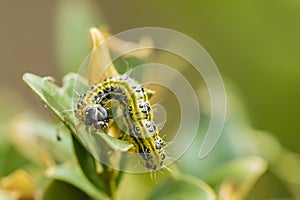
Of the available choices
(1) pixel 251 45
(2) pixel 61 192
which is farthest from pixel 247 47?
(2) pixel 61 192

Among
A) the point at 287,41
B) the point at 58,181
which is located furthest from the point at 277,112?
the point at 58,181

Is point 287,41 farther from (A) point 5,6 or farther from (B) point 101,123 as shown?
(A) point 5,6

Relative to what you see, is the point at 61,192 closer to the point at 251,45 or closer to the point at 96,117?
the point at 96,117

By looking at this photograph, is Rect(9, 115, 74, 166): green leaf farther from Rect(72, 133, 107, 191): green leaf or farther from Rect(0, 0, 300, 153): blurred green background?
Rect(0, 0, 300, 153): blurred green background

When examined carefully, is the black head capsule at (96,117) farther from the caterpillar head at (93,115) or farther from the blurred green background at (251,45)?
the blurred green background at (251,45)

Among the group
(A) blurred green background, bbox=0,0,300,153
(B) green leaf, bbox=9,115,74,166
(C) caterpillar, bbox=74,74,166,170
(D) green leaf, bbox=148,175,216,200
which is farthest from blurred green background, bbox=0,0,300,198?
(C) caterpillar, bbox=74,74,166,170

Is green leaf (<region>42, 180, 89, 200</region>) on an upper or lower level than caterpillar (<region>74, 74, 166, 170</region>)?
lower
